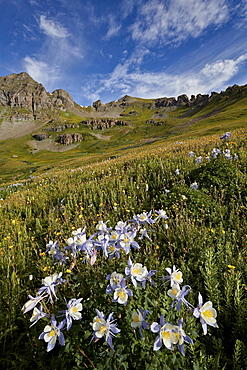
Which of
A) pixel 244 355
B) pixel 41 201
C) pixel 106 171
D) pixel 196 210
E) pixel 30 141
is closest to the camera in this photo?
pixel 244 355

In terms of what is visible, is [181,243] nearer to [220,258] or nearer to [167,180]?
[220,258]

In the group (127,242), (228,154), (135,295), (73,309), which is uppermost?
(228,154)

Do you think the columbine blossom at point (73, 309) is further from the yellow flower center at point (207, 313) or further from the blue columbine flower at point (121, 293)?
the yellow flower center at point (207, 313)

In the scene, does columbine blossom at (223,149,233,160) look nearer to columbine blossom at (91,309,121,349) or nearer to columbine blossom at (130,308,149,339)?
columbine blossom at (130,308,149,339)

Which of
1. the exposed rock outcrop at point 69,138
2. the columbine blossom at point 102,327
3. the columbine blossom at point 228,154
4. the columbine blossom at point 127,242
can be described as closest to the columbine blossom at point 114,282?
the columbine blossom at point 102,327

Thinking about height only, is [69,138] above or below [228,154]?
above

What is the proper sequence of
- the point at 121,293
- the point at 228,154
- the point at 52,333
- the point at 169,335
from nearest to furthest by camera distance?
the point at 169,335, the point at 52,333, the point at 121,293, the point at 228,154

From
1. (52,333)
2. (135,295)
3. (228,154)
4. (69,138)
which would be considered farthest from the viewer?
(69,138)

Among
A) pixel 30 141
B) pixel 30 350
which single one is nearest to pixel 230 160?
pixel 30 350

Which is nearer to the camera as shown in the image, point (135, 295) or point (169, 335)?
point (169, 335)

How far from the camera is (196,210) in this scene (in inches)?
175

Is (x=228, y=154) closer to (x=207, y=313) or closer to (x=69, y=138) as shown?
(x=207, y=313)

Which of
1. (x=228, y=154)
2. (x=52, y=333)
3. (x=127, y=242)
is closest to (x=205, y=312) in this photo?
(x=127, y=242)

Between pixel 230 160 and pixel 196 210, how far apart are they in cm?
280
